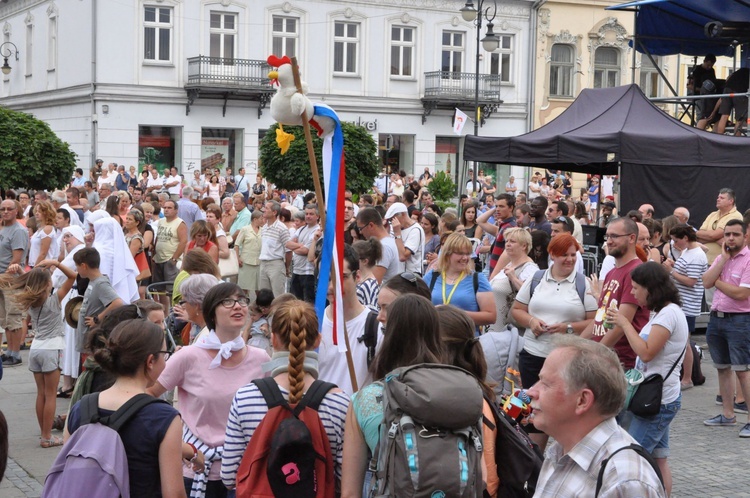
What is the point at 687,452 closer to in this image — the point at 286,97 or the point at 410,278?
the point at 410,278

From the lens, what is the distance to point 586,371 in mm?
2938

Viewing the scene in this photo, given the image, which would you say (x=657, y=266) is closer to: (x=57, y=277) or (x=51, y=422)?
(x=51, y=422)

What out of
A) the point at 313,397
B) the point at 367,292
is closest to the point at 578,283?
the point at 367,292

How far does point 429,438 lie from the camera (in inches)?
133

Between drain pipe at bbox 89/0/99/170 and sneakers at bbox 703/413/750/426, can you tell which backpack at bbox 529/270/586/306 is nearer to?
sneakers at bbox 703/413/750/426

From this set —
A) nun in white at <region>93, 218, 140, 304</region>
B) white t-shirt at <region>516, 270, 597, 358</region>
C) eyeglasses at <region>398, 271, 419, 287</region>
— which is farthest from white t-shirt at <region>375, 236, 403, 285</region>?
eyeglasses at <region>398, 271, 419, 287</region>

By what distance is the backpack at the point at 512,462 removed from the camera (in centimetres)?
386

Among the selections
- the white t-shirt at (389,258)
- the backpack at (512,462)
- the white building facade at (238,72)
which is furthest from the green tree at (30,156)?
the backpack at (512,462)

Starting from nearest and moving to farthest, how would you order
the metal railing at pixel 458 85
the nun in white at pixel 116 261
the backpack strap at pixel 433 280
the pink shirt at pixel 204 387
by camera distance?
the pink shirt at pixel 204 387 → the backpack strap at pixel 433 280 → the nun in white at pixel 116 261 → the metal railing at pixel 458 85

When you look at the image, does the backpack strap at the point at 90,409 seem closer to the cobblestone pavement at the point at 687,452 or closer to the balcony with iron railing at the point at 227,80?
the cobblestone pavement at the point at 687,452

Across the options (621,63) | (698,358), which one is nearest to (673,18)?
(698,358)

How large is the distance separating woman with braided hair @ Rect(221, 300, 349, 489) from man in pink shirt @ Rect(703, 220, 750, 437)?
5.59 m

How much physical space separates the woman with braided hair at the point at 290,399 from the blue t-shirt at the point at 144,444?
295 mm

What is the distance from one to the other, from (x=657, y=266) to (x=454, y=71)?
1321 inches
